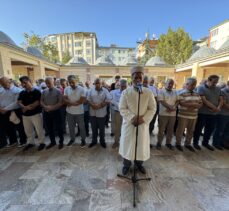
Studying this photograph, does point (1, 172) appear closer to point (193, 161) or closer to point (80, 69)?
point (193, 161)

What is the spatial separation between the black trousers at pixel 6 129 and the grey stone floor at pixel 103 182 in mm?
313

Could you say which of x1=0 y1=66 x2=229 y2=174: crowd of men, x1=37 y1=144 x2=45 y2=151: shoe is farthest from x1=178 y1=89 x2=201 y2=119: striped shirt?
x1=37 y1=144 x2=45 y2=151: shoe

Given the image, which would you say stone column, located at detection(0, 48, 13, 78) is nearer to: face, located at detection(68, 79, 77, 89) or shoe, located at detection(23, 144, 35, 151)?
shoe, located at detection(23, 144, 35, 151)

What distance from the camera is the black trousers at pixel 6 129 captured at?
126 inches

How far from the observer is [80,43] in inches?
1613

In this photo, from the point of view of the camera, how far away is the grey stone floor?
1.81 metres

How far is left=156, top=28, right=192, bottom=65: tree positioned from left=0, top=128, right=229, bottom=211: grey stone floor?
19.3 meters

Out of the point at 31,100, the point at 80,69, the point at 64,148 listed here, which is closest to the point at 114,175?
the point at 64,148

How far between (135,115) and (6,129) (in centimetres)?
318

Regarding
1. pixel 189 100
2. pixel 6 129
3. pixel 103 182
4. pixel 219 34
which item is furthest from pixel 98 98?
pixel 219 34

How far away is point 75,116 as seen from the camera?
3.26 meters

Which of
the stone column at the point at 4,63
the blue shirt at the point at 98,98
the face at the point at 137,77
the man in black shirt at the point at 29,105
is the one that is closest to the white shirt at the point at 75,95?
the blue shirt at the point at 98,98

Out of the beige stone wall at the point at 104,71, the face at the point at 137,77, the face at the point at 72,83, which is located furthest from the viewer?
the beige stone wall at the point at 104,71

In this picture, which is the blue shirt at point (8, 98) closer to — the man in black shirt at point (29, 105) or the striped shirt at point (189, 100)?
the man in black shirt at point (29, 105)
